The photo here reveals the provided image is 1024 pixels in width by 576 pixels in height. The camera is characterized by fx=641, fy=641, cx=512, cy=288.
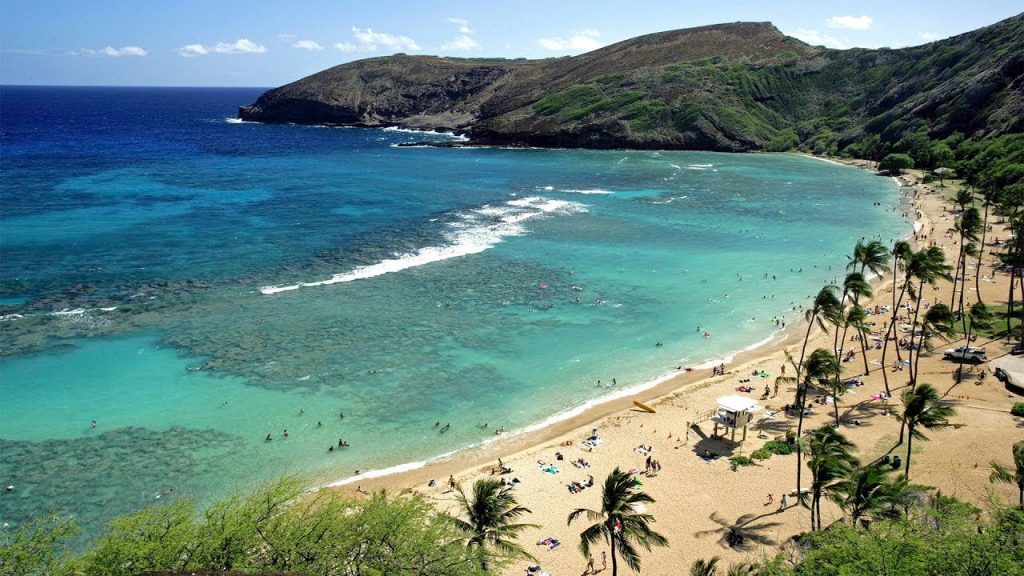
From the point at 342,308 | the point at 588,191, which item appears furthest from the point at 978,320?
the point at 588,191

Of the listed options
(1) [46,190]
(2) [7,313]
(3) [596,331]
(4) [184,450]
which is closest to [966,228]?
(3) [596,331]

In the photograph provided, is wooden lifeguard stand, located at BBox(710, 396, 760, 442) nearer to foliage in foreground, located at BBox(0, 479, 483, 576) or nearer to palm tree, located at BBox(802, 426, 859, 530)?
palm tree, located at BBox(802, 426, 859, 530)

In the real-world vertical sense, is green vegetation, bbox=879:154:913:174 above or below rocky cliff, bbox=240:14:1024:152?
below

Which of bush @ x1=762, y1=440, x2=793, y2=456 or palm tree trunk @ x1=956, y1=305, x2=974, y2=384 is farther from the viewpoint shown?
palm tree trunk @ x1=956, y1=305, x2=974, y2=384

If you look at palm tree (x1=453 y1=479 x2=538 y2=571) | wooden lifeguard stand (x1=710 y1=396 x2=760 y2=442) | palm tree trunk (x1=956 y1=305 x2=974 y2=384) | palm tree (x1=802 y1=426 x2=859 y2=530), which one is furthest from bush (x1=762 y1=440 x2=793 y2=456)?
palm tree (x1=453 y1=479 x2=538 y2=571)

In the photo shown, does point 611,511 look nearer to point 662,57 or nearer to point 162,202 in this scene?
point 162,202
